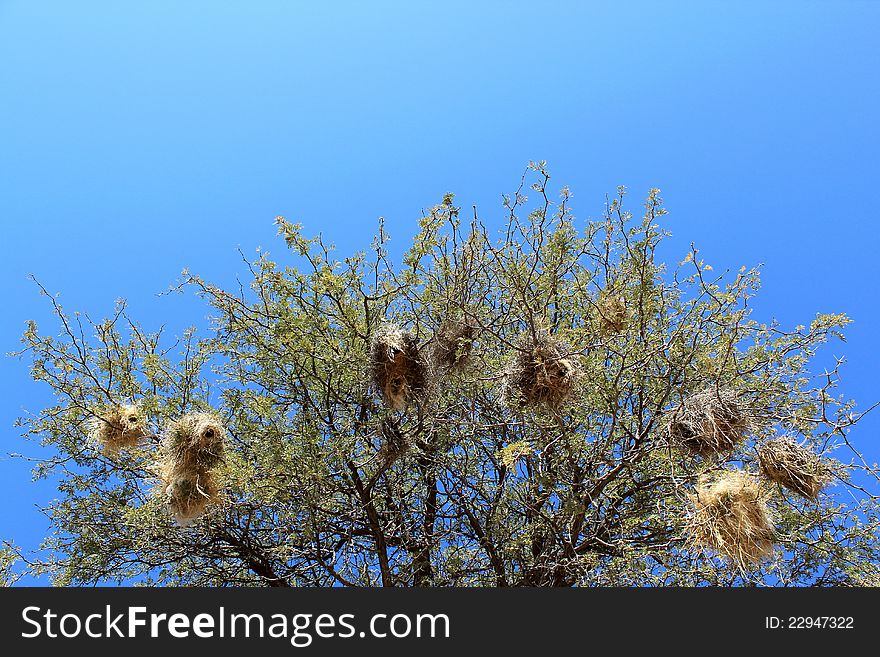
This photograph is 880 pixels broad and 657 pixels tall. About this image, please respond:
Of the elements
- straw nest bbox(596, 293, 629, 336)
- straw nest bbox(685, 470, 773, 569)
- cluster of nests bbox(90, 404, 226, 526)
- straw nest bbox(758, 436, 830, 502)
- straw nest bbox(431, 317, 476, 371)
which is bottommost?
straw nest bbox(685, 470, 773, 569)

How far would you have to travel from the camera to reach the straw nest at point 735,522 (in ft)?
10.1

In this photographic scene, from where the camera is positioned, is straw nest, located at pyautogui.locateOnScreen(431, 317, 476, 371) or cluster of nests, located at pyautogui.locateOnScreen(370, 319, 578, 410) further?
straw nest, located at pyautogui.locateOnScreen(431, 317, 476, 371)

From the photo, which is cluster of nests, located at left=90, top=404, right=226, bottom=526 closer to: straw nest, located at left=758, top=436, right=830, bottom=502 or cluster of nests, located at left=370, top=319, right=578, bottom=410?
cluster of nests, located at left=370, top=319, right=578, bottom=410

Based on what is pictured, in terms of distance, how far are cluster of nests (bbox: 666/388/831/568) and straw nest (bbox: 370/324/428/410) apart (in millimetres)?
1581

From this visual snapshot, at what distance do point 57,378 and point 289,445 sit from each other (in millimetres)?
2306

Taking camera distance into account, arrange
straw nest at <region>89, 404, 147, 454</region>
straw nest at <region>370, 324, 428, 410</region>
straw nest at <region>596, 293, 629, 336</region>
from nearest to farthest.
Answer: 1. straw nest at <region>370, 324, 428, 410</region>
2. straw nest at <region>89, 404, 147, 454</region>
3. straw nest at <region>596, 293, 629, 336</region>

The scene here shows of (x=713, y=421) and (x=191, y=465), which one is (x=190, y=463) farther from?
(x=713, y=421)

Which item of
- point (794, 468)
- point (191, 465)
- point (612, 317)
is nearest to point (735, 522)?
point (794, 468)

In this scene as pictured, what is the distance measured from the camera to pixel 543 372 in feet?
11.9

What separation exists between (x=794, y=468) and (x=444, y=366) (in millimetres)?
2134

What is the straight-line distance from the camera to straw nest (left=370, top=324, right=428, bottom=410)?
3.79m

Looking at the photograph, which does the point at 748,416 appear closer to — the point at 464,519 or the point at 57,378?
the point at 464,519

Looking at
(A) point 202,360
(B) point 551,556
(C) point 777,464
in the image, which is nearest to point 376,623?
(B) point 551,556

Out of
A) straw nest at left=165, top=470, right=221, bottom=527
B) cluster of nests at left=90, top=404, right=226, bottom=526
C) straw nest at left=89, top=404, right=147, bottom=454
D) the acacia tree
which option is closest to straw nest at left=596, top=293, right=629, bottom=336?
the acacia tree
